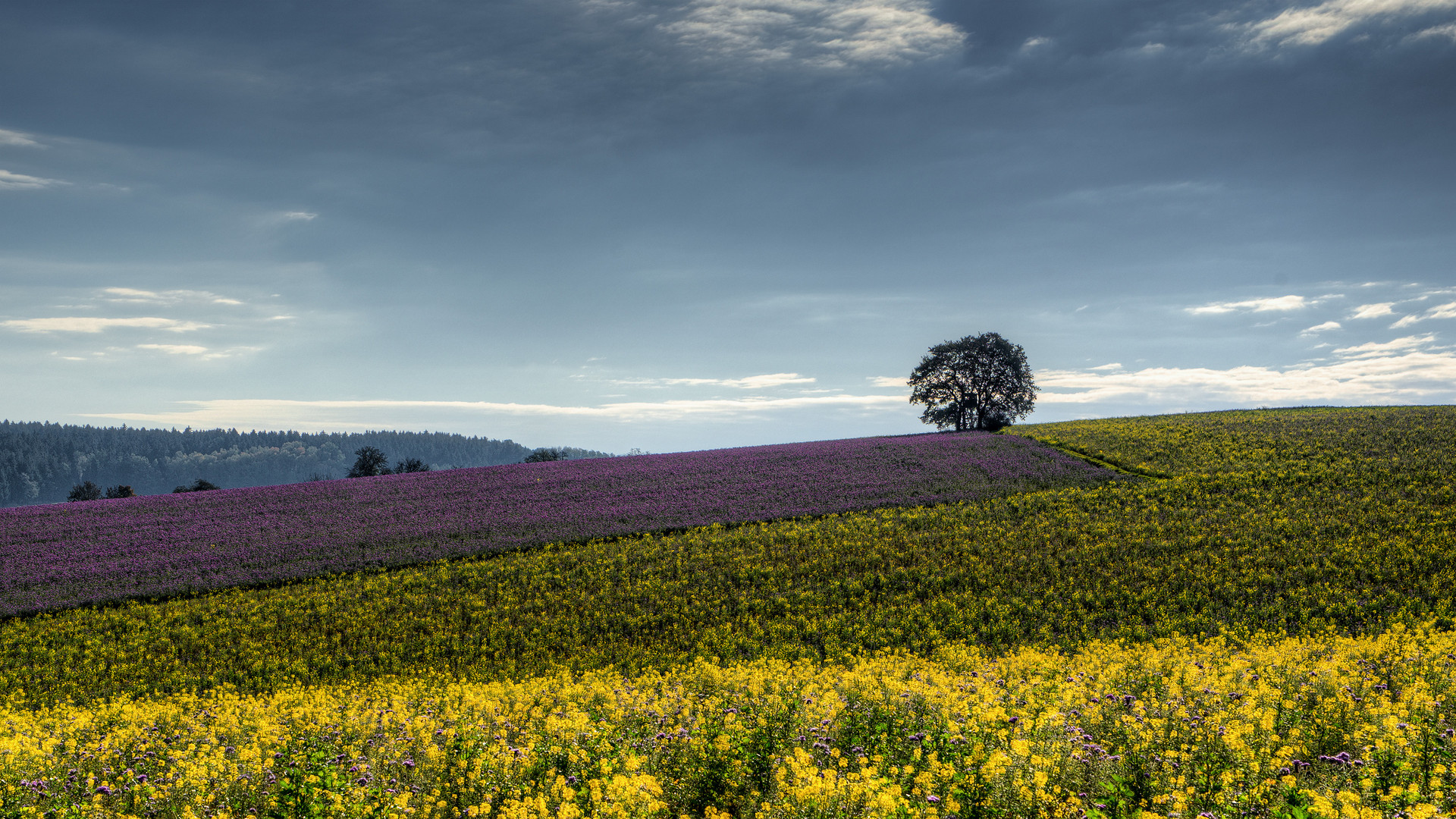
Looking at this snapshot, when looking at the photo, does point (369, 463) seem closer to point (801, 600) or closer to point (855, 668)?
point (801, 600)

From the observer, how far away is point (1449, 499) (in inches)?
1137

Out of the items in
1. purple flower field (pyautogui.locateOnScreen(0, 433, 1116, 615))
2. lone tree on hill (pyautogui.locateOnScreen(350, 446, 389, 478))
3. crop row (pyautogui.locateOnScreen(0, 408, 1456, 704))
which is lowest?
crop row (pyautogui.locateOnScreen(0, 408, 1456, 704))

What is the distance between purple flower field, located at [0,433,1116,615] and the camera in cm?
2762

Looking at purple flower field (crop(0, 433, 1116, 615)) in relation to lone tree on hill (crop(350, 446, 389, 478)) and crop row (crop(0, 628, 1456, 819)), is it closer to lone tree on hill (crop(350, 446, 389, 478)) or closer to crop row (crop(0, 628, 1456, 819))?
crop row (crop(0, 628, 1456, 819))

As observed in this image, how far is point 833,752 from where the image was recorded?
7.34 metres

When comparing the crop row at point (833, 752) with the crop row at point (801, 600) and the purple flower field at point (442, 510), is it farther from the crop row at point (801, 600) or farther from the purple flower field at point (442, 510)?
the purple flower field at point (442, 510)

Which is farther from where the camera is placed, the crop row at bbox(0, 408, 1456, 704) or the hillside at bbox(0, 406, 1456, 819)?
the crop row at bbox(0, 408, 1456, 704)

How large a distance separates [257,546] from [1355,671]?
34.0 metres

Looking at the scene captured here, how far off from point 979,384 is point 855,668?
5511 cm

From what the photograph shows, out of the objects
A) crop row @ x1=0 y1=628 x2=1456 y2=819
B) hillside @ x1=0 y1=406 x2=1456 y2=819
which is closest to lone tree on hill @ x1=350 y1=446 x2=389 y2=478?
hillside @ x1=0 y1=406 x2=1456 y2=819

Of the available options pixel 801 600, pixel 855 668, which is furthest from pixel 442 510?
pixel 855 668

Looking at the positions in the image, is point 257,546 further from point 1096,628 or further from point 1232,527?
point 1232,527

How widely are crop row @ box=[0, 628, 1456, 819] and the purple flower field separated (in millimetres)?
17889

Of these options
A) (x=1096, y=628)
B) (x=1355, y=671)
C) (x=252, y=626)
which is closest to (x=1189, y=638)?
(x=1096, y=628)
